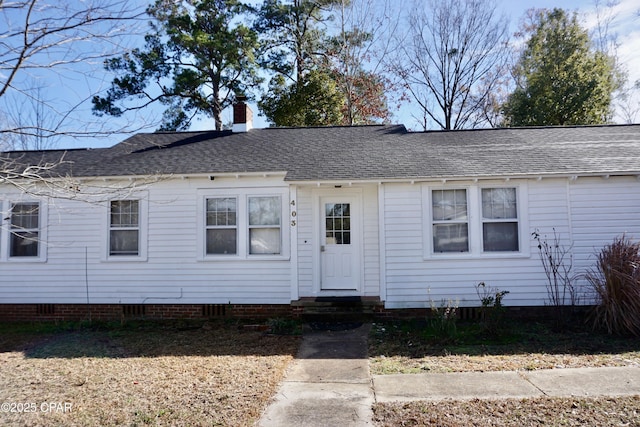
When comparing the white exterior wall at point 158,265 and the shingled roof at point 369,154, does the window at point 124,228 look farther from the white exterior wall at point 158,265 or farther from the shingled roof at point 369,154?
the shingled roof at point 369,154

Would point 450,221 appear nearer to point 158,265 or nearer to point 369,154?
point 369,154

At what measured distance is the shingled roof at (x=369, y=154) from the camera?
8992mm

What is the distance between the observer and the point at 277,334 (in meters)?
8.21

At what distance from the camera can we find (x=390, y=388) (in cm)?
526

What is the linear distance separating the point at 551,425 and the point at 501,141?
8.11 meters

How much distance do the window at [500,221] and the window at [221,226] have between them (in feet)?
18.0

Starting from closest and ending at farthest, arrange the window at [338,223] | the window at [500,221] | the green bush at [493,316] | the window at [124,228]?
the green bush at [493,316] → the window at [500,221] → the window at [338,223] → the window at [124,228]

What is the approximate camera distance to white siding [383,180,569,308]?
887 centimetres

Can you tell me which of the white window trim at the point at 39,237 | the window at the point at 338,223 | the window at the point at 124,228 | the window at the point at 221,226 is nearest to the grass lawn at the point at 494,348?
the window at the point at 338,223

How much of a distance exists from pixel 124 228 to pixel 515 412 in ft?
28.7

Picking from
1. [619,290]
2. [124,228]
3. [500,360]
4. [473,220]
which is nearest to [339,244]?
[473,220]

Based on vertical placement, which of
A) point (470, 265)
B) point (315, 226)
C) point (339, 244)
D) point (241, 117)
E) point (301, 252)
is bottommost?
point (470, 265)

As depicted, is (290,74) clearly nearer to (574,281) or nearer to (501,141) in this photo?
(501,141)

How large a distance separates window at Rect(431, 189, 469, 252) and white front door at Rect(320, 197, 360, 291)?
171 cm
